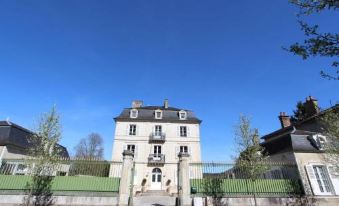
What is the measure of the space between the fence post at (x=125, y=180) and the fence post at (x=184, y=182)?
2.95 m

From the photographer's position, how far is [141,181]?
78.0 feet

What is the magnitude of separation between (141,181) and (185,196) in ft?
44.5

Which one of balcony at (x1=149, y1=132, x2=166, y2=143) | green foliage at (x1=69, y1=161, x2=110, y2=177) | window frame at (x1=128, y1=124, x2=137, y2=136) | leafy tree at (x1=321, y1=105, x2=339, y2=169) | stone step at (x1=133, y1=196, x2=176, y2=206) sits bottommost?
stone step at (x1=133, y1=196, x2=176, y2=206)

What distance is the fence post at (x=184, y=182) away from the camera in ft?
37.1

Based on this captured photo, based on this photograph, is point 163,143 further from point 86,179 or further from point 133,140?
point 86,179

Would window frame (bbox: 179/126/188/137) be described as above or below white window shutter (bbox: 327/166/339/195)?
above

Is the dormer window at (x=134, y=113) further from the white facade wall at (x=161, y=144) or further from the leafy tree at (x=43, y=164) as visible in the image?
the leafy tree at (x=43, y=164)

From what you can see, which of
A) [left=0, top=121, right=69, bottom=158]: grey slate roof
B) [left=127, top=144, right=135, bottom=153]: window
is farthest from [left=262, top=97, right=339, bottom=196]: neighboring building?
[left=0, top=121, right=69, bottom=158]: grey slate roof

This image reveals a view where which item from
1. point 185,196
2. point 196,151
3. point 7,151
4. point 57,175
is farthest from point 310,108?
point 7,151

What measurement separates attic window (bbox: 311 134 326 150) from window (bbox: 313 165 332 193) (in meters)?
1.59

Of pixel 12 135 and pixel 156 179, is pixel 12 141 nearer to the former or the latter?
pixel 12 135

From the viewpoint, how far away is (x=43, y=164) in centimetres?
1161

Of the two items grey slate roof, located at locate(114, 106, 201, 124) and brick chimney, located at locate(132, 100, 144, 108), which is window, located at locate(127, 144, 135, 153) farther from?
brick chimney, located at locate(132, 100, 144, 108)

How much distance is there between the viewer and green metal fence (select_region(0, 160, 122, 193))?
11.8m
